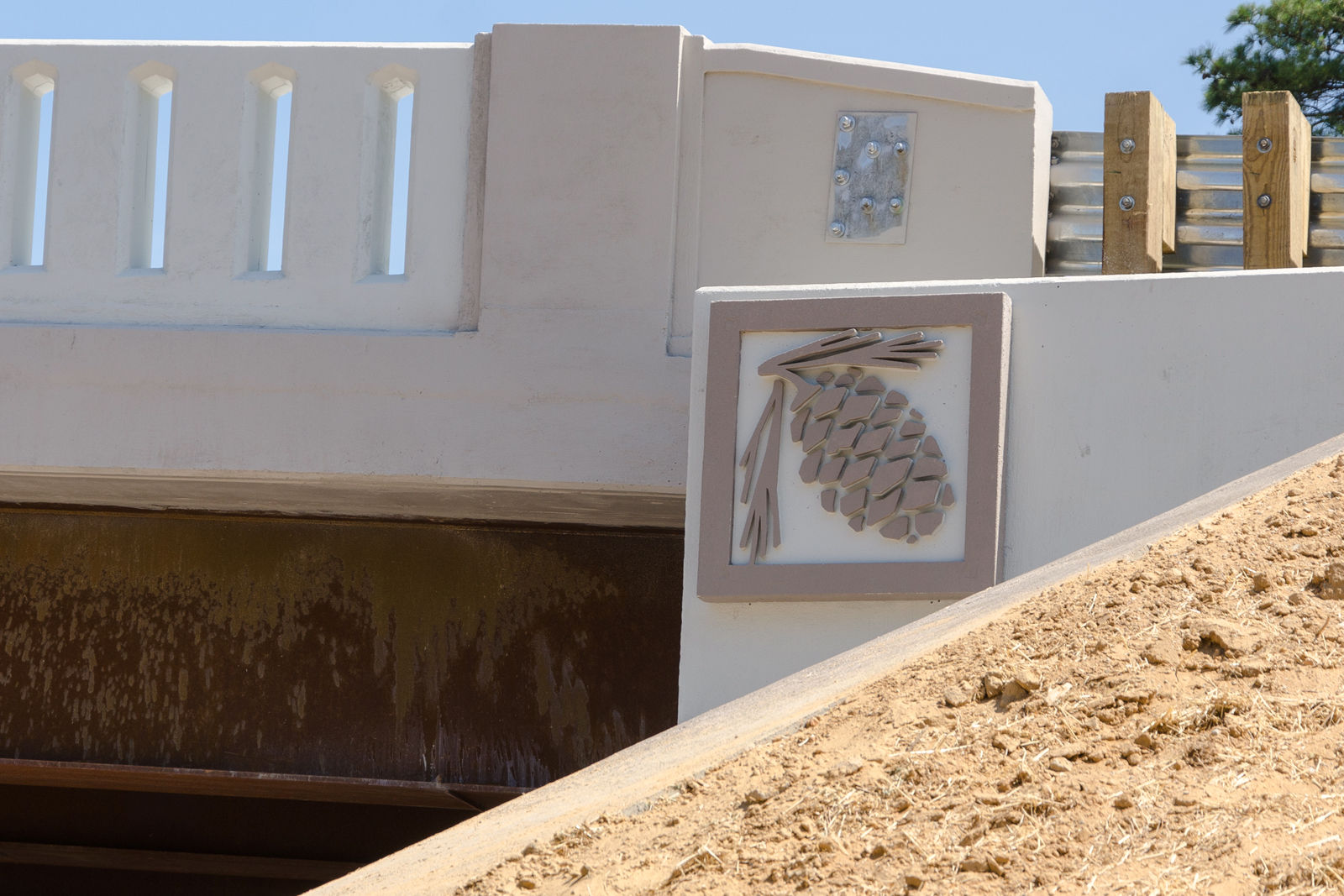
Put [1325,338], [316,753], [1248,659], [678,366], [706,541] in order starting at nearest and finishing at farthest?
[1248,659] < [1325,338] < [706,541] < [678,366] < [316,753]

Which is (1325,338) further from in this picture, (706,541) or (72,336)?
(72,336)

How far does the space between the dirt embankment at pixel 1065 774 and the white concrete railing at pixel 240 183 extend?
3.65 meters

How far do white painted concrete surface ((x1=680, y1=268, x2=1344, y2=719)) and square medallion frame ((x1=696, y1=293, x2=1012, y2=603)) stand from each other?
0.07 meters

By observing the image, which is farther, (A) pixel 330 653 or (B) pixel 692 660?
(A) pixel 330 653

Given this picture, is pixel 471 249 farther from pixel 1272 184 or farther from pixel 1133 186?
pixel 1272 184

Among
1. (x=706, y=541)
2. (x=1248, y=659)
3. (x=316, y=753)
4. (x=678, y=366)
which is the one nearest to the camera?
(x=1248, y=659)

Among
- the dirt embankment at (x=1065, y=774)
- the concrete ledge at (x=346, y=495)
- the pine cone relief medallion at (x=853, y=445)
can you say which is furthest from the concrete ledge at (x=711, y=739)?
the concrete ledge at (x=346, y=495)

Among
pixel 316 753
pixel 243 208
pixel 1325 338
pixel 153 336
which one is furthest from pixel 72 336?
pixel 1325 338

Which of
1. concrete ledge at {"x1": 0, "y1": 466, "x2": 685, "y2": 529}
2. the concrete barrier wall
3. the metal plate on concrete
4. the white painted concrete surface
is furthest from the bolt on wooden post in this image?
concrete ledge at {"x1": 0, "y1": 466, "x2": 685, "y2": 529}

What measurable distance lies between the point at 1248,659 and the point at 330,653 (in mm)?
5274

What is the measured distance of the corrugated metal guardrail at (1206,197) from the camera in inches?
217

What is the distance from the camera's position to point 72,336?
552cm

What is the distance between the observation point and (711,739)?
2.68m

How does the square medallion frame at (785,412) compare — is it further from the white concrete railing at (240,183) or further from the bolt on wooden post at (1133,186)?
the white concrete railing at (240,183)
